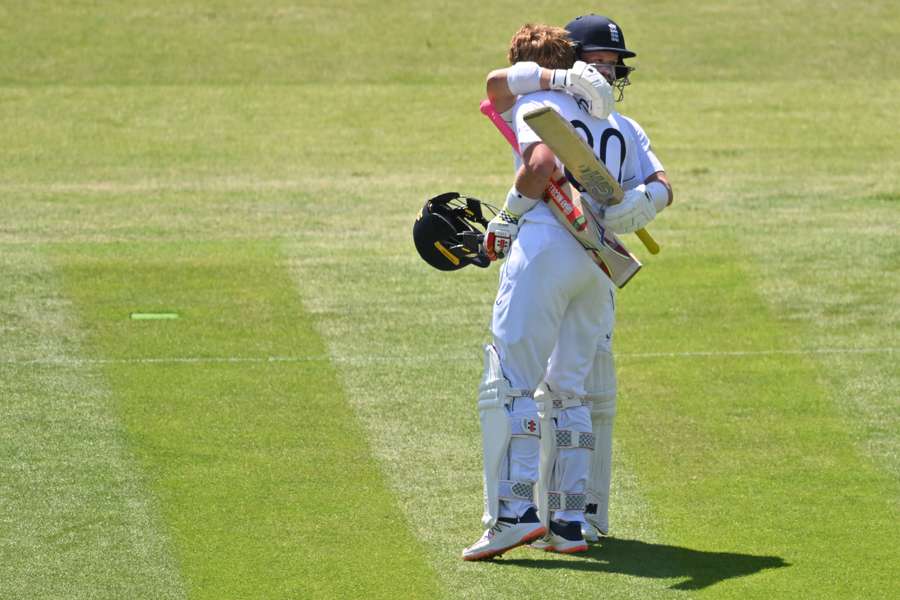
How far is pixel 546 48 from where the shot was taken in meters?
7.15

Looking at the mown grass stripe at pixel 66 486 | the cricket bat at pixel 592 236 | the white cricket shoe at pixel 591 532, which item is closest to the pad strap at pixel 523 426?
the white cricket shoe at pixel 591 532

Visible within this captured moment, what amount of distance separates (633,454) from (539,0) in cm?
1078

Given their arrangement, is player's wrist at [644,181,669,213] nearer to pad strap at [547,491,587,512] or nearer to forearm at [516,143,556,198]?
forearm at [516,143,556,198]

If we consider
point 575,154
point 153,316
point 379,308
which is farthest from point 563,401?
point 153,316

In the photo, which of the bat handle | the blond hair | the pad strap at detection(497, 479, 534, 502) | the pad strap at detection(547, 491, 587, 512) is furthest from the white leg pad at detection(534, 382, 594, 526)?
the blond hair

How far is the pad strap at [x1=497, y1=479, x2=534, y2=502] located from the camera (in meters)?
6.83

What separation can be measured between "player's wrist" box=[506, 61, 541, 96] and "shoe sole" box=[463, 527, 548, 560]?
1.79 m

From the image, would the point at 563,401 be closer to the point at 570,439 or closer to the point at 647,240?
the point at 570,439

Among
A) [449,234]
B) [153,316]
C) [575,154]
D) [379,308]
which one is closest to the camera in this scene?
[575,154]

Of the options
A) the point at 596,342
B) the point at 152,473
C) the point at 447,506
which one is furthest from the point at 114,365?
the point at 596,342

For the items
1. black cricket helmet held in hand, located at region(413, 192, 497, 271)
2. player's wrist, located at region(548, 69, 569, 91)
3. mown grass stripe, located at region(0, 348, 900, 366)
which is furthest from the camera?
mown grass stripe, located at region(0, 348, 900, 366)

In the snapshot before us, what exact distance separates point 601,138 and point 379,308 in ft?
13.0

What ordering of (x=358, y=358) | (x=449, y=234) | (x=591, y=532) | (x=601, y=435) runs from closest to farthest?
1. (x=591, y=532)
2. (x=601, y=435)
3. (x=449, y=234)
4. (x=358, y=358)

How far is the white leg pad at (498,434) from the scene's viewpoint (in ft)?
22.5
